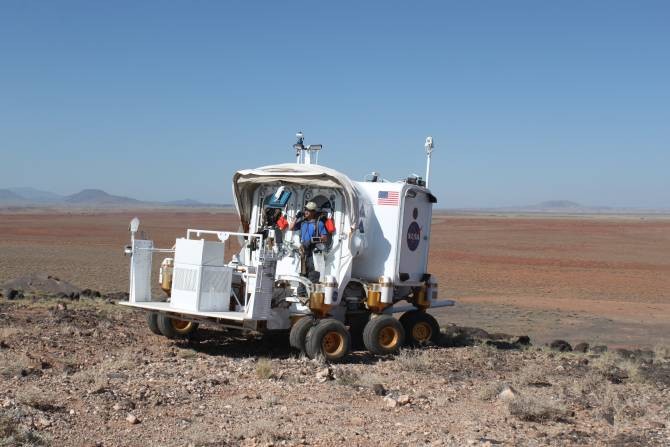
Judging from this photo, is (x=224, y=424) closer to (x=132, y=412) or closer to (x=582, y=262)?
(x=132, y=412)

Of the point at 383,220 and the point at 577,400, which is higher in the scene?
the point at 383,220

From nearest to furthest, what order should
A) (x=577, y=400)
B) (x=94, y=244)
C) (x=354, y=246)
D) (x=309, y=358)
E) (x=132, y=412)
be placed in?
1. (x=132, y=412)
2. (x=577, y=400)
3. (x=309, y=358)
4. (x=354, y=246)
5. (x=94, y=244)

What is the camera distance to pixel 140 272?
13258 mm

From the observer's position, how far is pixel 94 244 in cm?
4894

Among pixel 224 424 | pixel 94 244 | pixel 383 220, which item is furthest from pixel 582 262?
pixel 224 424

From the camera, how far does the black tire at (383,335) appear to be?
526 inches

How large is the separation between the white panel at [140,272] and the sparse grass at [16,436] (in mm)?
5172

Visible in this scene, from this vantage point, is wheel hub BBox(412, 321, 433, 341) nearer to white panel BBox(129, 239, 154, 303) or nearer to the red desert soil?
white panel BBox(129, 239, 154, 303)

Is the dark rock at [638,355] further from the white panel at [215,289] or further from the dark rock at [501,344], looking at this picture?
the white panel at [215,289]

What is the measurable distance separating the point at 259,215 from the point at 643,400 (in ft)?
22.4

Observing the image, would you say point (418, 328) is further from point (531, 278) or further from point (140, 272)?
point (531, 278)

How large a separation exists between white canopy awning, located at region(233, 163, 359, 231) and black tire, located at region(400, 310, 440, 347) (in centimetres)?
240

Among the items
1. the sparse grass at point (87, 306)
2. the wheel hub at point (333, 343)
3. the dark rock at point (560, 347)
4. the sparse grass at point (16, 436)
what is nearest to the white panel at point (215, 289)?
the wheel hub at point (333, 343)

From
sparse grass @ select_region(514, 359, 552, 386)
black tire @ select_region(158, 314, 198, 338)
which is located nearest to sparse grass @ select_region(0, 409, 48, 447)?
black tire @ select_region(158, 314, 198, 338)
